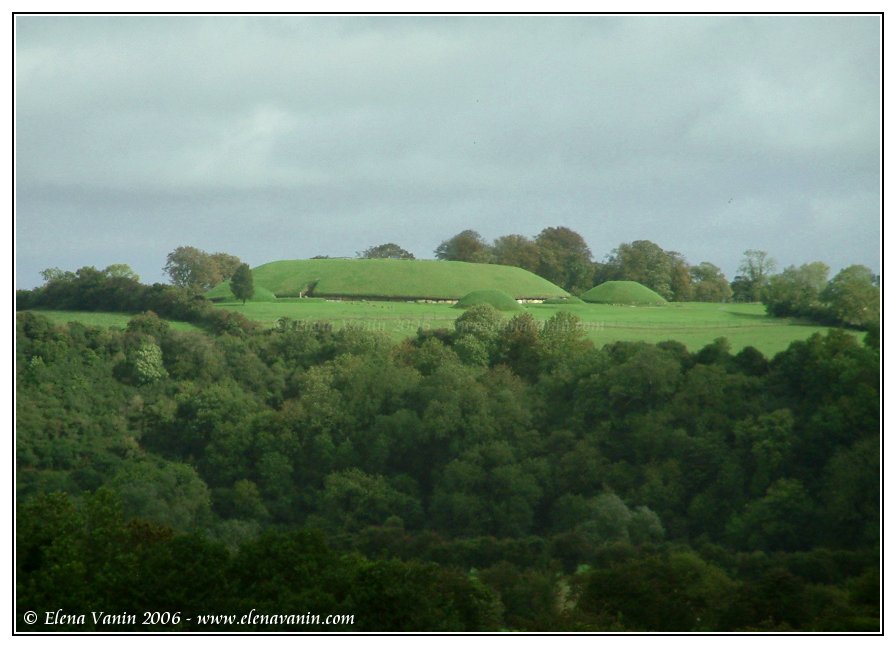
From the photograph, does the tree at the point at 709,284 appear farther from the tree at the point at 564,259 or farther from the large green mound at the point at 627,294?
the tree at the point at 564,259

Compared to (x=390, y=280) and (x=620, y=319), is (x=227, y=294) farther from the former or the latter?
(x=620, y=319)

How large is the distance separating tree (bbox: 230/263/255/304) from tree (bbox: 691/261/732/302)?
23.5 ft

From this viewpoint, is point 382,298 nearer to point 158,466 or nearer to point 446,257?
point 446,257

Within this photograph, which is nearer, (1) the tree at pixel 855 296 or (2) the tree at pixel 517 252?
(1) the tree at pixel 855 296

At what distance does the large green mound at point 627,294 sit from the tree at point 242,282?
5.68 m

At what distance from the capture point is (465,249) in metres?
17.1

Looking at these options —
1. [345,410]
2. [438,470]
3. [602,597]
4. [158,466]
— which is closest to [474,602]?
[602,597]

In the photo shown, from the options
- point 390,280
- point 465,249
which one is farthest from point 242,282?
point 465,249

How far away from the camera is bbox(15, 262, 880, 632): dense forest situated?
43.1 feet

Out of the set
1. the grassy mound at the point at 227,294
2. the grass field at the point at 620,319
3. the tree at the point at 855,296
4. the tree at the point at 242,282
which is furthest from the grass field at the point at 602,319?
the tree at the point at 855,296

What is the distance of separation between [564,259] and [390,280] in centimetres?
292

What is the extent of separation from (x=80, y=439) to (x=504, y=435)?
6.54m

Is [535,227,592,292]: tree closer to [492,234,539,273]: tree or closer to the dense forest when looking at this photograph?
[492,234,539,273]: tree

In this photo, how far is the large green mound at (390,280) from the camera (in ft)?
55.7
